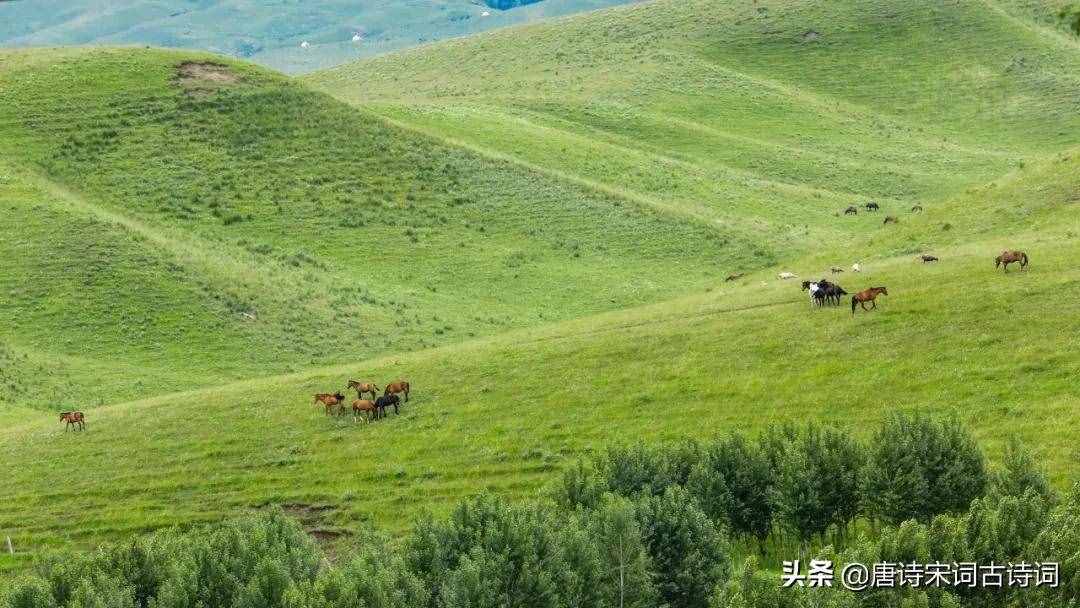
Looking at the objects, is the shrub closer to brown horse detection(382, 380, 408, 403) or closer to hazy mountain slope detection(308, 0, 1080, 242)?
brown horse detection(382, 380, 408, 403)

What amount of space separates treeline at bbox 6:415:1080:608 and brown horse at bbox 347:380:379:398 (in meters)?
15.7

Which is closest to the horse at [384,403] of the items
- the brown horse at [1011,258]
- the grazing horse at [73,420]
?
the grazing horse at [73,420]

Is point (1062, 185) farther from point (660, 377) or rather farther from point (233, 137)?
point (233, 137)

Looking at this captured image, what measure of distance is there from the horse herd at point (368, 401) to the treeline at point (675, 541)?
13658 mm

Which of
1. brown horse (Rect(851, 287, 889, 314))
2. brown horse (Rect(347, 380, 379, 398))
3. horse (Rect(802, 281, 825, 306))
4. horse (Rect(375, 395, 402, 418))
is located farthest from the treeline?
horse (Rect(802, 281, 825, 306))

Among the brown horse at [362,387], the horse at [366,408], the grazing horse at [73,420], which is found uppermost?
the brown horse at [362,387]

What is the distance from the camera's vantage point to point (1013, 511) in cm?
2159

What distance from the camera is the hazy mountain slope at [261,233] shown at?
62.5 m

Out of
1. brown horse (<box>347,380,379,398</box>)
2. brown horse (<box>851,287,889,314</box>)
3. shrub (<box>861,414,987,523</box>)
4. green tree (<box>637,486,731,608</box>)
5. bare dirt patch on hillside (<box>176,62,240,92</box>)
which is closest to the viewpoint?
green tree (<box>637,486,731,608</box>)

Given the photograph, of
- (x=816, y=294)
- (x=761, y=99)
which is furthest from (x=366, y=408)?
(x=761, y=99)

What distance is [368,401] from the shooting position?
137ft

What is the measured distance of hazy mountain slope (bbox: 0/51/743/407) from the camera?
62.5 meters

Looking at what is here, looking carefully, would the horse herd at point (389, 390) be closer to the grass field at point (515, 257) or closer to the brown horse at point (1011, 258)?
the brown horse at point (1011, 258)

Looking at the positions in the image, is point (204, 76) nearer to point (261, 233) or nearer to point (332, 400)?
point (261, 233)
